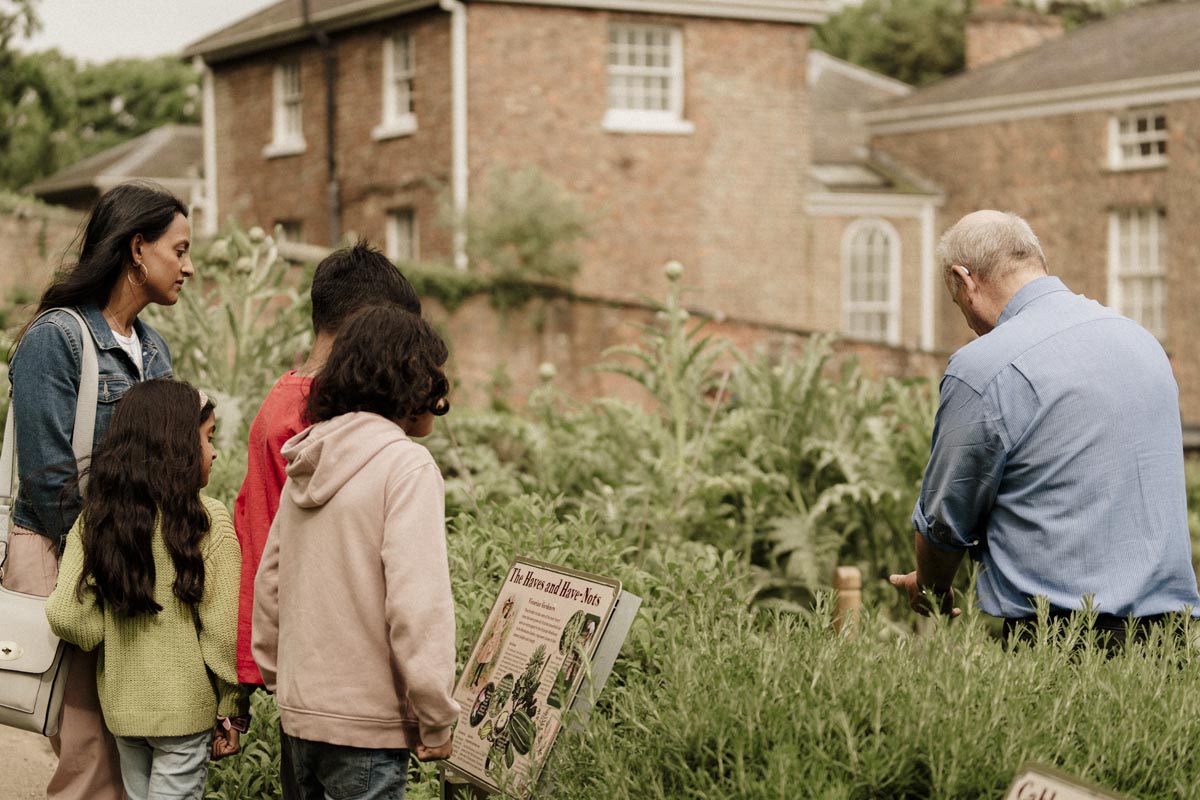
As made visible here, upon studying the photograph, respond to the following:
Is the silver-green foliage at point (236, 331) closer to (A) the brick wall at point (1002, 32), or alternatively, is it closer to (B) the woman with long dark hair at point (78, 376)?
(B) the woman with long dark hair at point (78, 376)

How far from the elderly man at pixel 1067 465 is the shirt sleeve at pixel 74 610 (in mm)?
2137

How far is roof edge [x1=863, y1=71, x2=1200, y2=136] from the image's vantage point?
80.6ft

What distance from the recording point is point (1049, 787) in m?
2.42

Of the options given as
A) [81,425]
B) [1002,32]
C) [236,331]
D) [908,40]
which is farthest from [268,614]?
[908,40]

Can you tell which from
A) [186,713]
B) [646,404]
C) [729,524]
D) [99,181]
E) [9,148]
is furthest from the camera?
[9,148]

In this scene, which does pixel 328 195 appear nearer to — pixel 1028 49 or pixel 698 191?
pixel 698 191

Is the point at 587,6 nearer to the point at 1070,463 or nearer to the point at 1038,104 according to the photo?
the point at 1038,104

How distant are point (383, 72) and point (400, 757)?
19937 mm

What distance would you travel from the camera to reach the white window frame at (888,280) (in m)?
26.0

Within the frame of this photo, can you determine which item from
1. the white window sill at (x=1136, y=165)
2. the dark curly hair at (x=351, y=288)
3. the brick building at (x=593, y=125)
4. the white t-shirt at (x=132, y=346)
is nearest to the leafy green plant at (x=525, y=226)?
the brick building at (x=593, y=125)

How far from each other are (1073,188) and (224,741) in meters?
24.7

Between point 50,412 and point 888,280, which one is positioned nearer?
point 50,412

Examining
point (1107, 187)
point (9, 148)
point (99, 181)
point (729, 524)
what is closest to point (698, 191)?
point (1107, 187)

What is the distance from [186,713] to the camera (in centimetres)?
348
